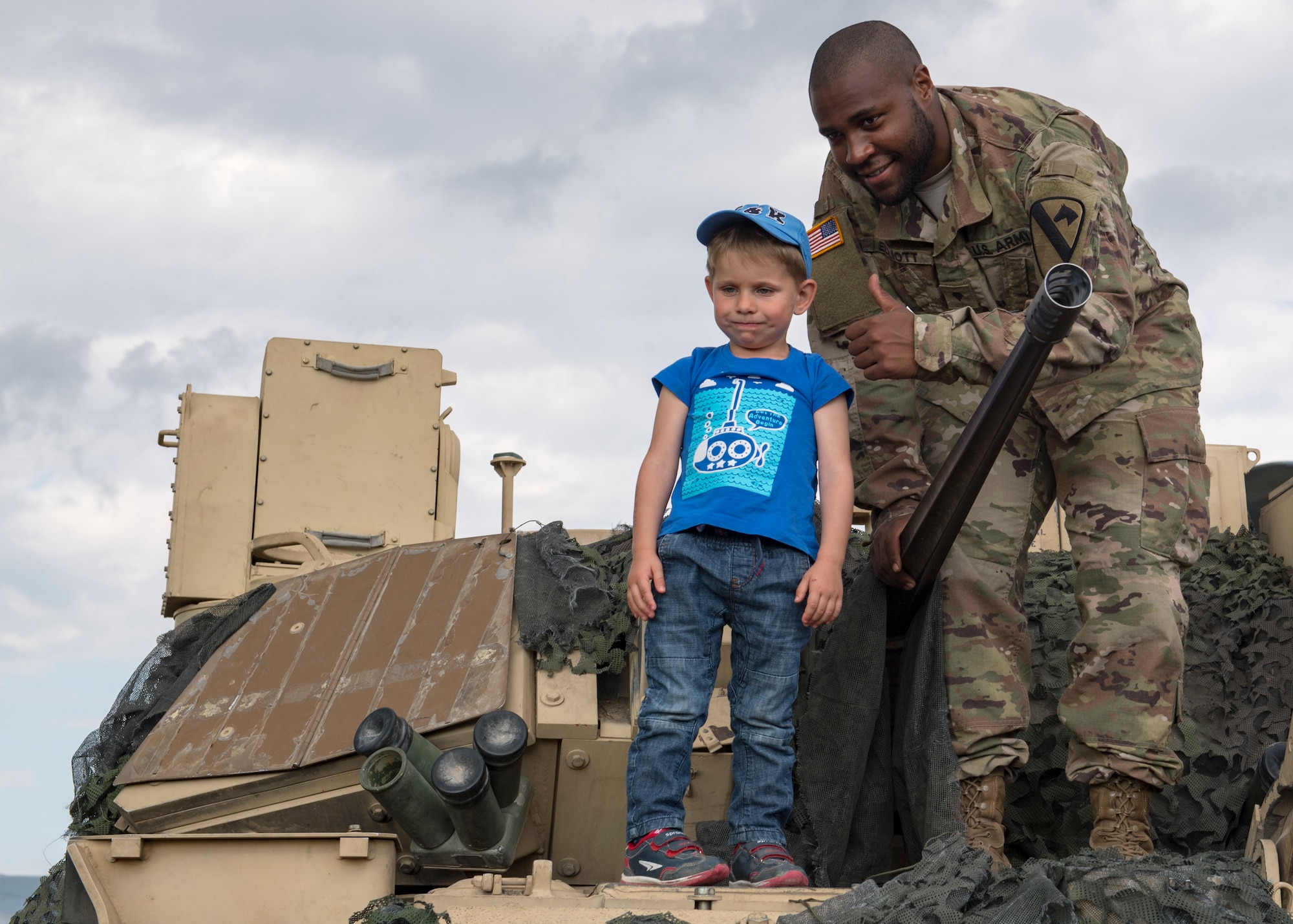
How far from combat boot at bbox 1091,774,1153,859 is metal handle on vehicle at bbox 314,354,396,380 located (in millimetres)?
3810

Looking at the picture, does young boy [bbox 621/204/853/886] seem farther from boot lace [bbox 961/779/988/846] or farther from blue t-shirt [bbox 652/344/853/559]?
boot lace [bbox 961/779/988/846]

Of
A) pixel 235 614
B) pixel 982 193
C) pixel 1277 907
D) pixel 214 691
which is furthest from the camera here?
pixel 235 614

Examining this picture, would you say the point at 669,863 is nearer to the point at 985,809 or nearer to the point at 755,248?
the point at 985,809

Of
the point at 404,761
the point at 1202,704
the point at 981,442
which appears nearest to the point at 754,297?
the point at 981,442

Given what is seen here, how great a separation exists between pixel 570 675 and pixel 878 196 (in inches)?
59.6

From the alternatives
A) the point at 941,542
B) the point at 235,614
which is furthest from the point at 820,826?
the point at 235,614

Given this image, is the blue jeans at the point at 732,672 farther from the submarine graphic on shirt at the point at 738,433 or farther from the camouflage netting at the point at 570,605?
the camouflage netting at the point at 570,605

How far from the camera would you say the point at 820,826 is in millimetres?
3605

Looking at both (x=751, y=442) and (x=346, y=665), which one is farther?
(x=346, y=665)

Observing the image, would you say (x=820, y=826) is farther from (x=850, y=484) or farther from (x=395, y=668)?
A: (x=395, y=668)

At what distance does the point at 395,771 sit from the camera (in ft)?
10.4

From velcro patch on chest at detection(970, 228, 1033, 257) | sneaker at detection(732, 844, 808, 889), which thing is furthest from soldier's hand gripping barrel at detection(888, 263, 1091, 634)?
sneaker at detection(732, 844, 808, 889)

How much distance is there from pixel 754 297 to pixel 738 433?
0.32 metres

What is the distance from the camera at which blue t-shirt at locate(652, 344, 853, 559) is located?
10.6 ft
